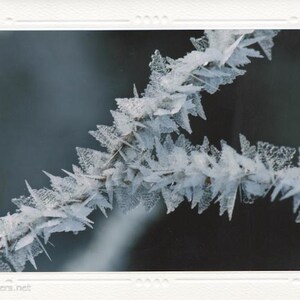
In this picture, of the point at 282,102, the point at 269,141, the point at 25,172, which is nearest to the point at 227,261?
the point at 269,141

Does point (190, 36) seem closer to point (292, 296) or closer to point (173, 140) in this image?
point (173, 140)

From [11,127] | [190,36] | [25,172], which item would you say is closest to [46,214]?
[25,172]

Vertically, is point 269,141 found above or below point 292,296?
above

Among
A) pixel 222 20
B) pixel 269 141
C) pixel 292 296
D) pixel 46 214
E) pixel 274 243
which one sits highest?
pixel 222 20

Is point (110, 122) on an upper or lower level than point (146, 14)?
lower

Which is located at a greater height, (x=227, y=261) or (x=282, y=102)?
(x=282, y=102)

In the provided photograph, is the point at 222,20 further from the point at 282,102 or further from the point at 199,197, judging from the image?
the point at 199,197
